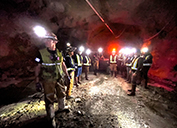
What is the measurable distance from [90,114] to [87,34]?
7.97 meters

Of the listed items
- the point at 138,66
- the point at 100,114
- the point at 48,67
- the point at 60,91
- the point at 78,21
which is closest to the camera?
the point at 48,67

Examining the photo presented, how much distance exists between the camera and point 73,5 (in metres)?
6.45

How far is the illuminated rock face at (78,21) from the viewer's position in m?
5.38

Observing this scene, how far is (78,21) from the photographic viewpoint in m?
7.42

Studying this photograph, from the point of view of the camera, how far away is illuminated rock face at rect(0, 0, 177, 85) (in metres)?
5.38

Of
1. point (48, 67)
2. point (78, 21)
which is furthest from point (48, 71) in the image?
point (78, 21)

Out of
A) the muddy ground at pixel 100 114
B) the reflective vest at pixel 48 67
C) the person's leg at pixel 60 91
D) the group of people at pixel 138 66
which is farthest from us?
the group of people at pixel 138 66

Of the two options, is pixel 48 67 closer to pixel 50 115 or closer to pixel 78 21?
pixel 50 115

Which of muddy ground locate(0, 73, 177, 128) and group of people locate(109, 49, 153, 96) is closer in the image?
muddy ground locate(0, 73, 177, 128)

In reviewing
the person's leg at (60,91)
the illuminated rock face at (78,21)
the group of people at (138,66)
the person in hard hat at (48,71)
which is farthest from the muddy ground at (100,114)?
the illuminated rock face at (78,21)

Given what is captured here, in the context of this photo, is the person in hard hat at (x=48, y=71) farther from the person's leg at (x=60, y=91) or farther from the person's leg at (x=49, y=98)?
the person's leg at (x=60, y=91)

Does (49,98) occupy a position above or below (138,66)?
below

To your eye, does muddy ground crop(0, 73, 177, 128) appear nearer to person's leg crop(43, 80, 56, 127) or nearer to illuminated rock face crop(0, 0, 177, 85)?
person's leg crop(43, 80, 56, 127)

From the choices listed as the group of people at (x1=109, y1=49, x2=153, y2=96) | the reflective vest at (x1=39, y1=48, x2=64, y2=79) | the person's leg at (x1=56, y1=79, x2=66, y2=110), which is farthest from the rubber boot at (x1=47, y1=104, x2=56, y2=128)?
the group of people at (x1=109, y1=49, x2=153, y2=96)
